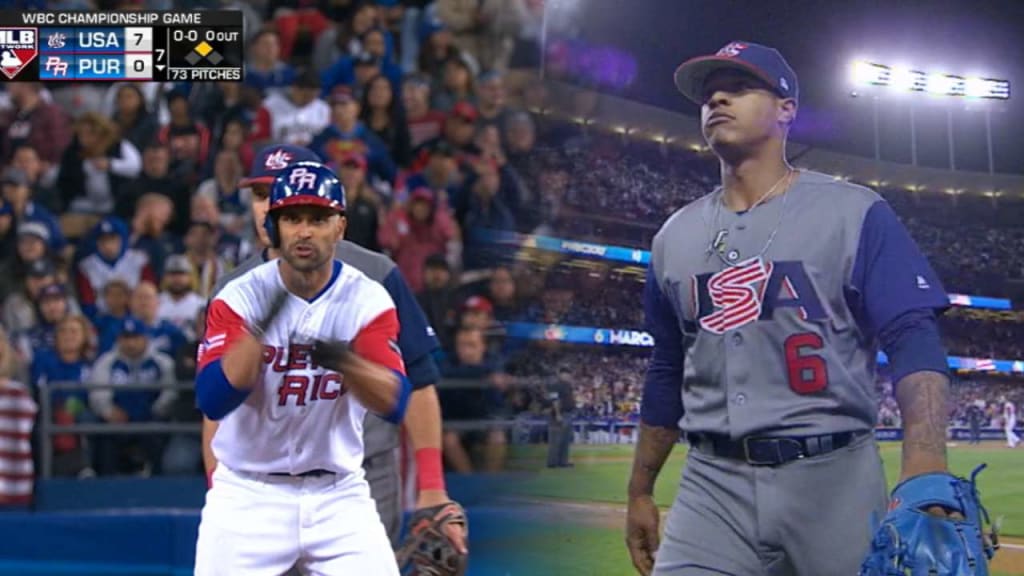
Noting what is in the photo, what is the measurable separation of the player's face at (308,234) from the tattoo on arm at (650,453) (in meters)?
0.83

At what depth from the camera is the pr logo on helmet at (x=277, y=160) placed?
11.6 feet

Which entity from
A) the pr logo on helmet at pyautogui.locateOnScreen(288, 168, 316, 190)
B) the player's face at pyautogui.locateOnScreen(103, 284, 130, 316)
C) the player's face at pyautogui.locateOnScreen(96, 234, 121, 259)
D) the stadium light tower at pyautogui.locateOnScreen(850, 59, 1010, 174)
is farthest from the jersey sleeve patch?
the player's face at pyautogui.locateOnScreen(96, 234, 121, 259)

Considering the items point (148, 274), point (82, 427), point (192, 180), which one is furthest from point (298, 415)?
point (192, 180)

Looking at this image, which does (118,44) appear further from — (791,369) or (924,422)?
(924,422)

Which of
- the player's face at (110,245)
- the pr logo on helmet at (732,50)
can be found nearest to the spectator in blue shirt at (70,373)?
the player's face at (110,245)

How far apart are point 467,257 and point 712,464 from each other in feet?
13.8

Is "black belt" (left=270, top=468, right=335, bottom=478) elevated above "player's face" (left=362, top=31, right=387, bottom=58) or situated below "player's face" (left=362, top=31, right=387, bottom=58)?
below

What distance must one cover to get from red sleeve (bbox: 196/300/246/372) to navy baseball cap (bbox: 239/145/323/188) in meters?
0.53

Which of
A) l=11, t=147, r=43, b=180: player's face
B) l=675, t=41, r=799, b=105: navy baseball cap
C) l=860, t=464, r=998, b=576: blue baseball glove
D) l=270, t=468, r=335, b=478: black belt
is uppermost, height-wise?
l=11, t=147, r=43, b=180: player's face

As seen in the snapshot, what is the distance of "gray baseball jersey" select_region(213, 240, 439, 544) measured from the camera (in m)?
3.53

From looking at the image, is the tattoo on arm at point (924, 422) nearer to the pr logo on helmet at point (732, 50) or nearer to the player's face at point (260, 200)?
the pr logo on helmet at point (732, 50)

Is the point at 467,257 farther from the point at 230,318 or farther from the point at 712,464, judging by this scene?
the point at 712,464

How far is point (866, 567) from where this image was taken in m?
2.30

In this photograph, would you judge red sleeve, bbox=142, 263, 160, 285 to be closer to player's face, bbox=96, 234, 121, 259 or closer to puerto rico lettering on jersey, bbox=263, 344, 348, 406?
player's face, bbox=96, 234, 121, 259
